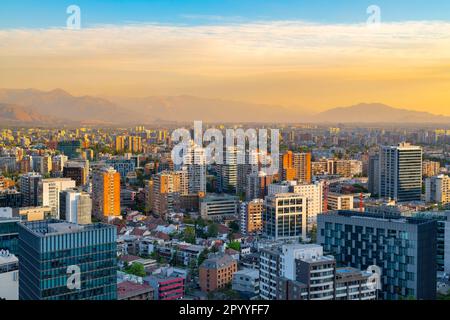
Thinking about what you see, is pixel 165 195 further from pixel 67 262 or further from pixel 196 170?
pixel 67 262

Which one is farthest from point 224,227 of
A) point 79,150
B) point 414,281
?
point 79,150

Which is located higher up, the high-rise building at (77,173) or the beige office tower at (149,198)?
the high-rise building at (77,173)

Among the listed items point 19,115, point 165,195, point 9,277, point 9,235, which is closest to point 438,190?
point 165,195

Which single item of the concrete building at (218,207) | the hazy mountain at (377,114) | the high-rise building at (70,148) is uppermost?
the hazy mountain at (377,114)

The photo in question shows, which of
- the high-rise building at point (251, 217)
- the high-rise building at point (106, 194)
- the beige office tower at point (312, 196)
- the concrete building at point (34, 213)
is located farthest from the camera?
the high-rise building at point (106, 194)

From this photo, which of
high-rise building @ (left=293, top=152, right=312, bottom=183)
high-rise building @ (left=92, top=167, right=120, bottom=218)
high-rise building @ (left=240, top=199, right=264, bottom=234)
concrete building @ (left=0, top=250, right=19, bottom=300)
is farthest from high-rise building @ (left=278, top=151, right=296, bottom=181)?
concrete building @ (left=0, top=250, right=19, bottom=300)

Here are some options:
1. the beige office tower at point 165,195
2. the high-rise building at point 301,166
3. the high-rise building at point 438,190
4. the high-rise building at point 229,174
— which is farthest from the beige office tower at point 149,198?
the high-rise building at point 438,190

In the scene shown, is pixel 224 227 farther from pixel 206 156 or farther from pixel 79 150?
pixel 79 150

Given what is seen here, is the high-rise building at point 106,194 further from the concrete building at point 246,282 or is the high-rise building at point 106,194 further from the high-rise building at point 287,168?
the concrete building at point 246,282
